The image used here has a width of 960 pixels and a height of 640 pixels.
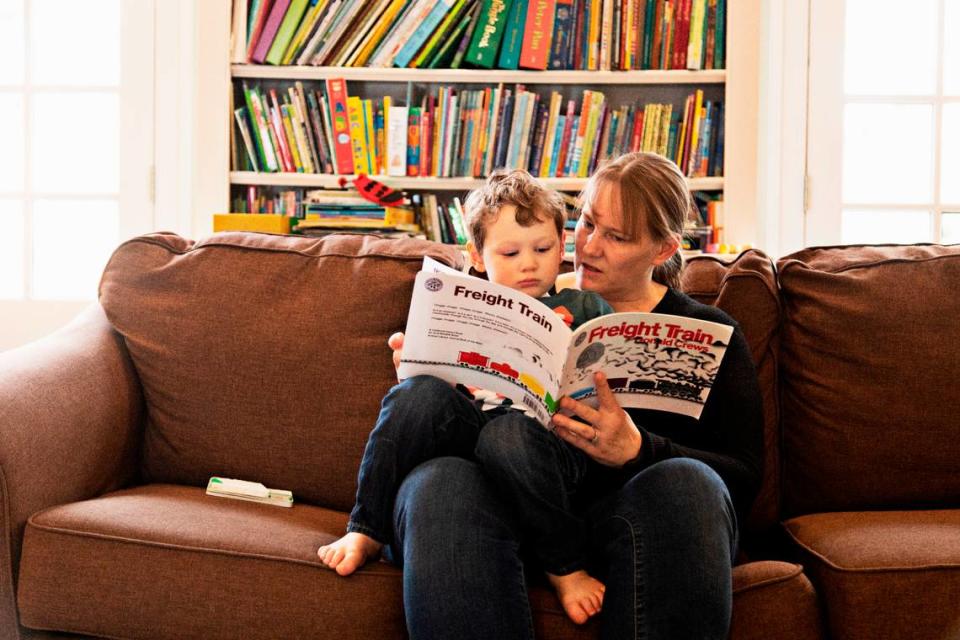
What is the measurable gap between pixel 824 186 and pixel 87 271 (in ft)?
7.82

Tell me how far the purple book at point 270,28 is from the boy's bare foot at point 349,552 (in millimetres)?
2031

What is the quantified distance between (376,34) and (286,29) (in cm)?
28

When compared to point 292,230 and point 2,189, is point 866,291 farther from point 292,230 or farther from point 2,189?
point 2,189

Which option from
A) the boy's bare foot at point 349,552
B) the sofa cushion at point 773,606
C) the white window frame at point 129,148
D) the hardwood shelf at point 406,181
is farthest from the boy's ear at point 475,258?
the white window frame at point 129,148

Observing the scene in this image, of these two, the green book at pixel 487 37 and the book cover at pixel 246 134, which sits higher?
the green book at pixel 487 37

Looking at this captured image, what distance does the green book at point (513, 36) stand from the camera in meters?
2.98

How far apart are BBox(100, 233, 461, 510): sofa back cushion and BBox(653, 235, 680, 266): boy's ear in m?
0.44

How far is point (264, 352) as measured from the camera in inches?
68.9

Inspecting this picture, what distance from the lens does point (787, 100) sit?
295cm

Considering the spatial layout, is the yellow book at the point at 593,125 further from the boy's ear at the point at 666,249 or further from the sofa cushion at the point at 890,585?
the sofa cushion at the point at 890,585

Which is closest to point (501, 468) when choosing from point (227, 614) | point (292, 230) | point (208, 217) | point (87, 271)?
point (227, 614)

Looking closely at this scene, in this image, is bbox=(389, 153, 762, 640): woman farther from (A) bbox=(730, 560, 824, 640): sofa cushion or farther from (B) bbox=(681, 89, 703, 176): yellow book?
(B) bbox=(681, 89, 703, 176): yellow book

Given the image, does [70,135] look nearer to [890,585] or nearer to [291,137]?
[291,137]

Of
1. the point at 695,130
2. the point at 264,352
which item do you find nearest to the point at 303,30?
the point at 695,130
